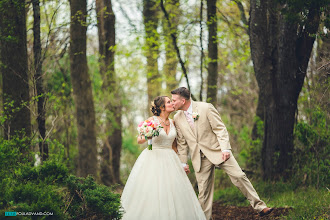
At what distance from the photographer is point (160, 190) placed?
6.19 meters

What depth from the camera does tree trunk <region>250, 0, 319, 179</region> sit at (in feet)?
28.5

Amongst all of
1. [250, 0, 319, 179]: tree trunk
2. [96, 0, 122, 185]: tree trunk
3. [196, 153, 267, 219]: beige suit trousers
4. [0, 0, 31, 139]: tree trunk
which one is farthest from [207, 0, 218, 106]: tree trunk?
[0, 0, 31, 139]: tree trunk

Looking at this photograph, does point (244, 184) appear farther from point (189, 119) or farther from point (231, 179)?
point (189, 119)

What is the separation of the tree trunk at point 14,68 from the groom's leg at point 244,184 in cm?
440

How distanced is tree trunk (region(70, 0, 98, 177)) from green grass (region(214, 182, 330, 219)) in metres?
3.37

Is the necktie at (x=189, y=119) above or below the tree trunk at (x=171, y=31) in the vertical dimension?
below

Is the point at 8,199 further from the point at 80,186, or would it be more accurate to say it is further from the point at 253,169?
the point at 253,169

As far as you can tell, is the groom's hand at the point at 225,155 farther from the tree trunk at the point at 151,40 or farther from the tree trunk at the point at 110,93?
the tree trunk at the point at 110,93

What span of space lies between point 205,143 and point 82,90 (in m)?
4.21

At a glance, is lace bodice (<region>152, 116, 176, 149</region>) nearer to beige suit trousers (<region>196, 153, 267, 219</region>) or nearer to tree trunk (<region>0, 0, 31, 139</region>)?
beige suit trousers (<region>196, 153, 267, 219</region>)

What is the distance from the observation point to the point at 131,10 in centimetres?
1334

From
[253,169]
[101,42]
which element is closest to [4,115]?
[101,42]

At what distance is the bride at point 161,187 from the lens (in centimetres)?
605

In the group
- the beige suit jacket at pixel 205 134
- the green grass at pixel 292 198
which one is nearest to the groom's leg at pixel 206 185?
the beige suit jacket at pixel 205 134
